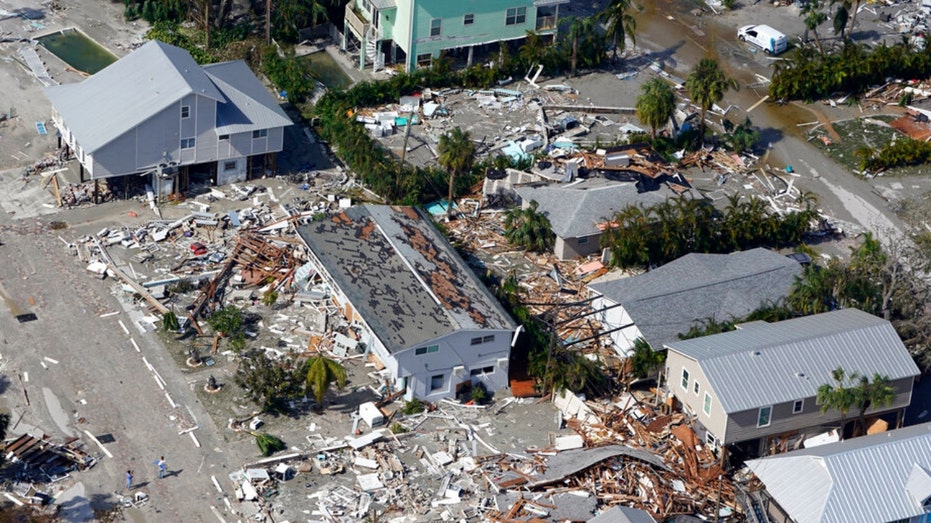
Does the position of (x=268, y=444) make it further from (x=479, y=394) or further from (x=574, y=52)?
(x=574, y=52)

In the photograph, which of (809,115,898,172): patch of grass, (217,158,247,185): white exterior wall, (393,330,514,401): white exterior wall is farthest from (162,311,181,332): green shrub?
(809,115,898,172): patch of grass

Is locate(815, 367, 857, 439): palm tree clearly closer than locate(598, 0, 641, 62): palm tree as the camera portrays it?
Yes

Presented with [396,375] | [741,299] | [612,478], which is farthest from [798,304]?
[396,375]

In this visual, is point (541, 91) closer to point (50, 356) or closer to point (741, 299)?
point (741, 299)

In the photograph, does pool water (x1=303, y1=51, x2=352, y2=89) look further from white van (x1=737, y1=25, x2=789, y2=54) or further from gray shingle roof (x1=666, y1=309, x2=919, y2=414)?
gray shingle roof (x1=666, y1=309, x2=919, y2=414)

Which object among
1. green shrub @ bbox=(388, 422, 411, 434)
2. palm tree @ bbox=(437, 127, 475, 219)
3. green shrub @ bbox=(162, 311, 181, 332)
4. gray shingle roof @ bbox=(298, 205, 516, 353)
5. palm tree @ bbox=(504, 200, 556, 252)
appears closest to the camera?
green shrub @ bbox=(388, 422, 411, 434)

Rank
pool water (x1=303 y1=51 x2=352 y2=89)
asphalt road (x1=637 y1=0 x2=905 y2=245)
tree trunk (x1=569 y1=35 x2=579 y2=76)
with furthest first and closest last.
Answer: tree trunk (x1=569 y1=35 x2=579 y2=76) < pool water (x1=303 y1=51 x2=352 y2=89) < asphalt road (x1=637 y1=0 x2=905 y2=245)
